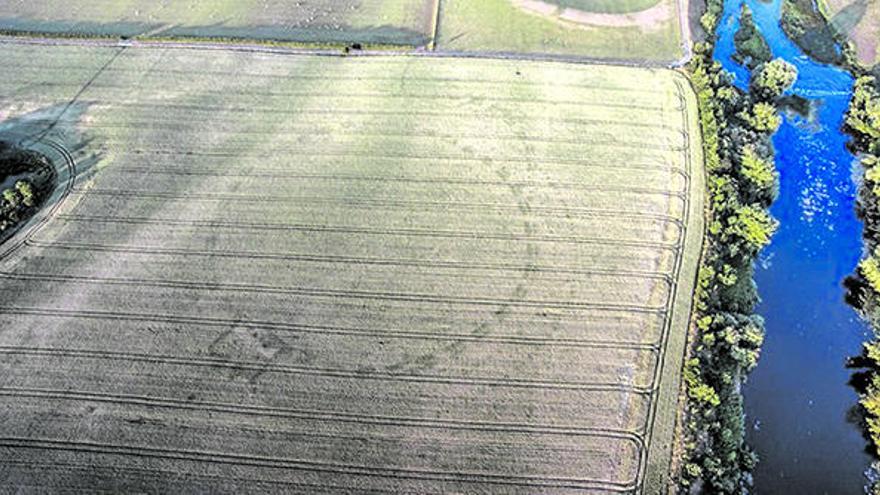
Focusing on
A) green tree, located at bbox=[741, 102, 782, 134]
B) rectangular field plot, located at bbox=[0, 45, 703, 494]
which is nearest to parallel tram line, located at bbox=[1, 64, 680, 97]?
rectangular field plot, located at bbox=[0, 45, 703, 494]

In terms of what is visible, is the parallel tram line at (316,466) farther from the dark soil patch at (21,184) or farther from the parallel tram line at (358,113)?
the parallel tram line at (358,113)

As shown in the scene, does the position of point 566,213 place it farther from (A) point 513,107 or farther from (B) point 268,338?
(B) point 268,338

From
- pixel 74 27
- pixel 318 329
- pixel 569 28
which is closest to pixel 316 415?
pixel 318 329

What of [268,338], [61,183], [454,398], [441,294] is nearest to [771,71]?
[441,294]

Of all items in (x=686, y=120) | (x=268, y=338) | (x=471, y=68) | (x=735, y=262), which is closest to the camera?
(x=268, y=338)

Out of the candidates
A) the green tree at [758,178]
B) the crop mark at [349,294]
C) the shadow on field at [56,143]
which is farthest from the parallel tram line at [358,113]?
the crop mark at [349,294]

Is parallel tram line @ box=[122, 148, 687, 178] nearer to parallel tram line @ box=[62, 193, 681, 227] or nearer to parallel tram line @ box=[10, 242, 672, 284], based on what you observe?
parallel tram line @ box=[62, 193, 681, 227]

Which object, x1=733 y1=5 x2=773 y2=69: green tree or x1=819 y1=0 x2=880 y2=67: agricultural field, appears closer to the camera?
x1=733 y1=5 x2=773 y2=69: green tree

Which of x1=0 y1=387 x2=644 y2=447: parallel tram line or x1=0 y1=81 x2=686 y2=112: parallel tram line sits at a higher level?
x1=0 y1=81 x2=686 y2=112: parallel tram line
